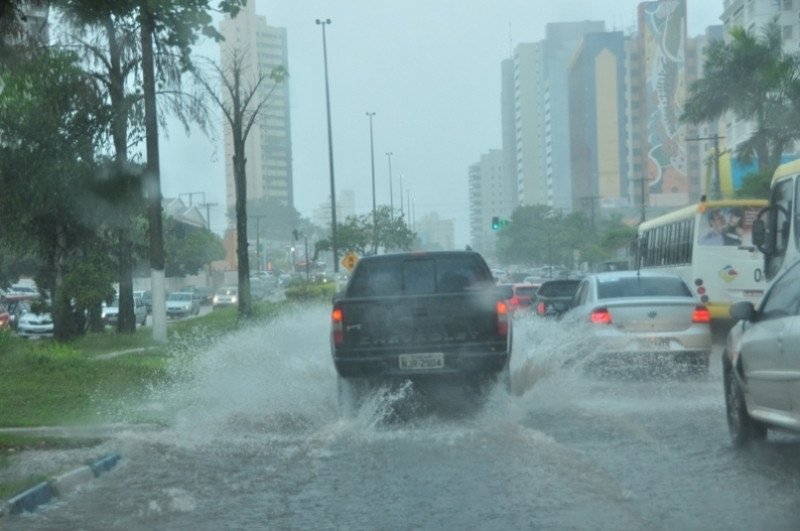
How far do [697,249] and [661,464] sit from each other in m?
20.2

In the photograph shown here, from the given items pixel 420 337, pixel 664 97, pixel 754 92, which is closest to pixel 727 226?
pixel 420 337

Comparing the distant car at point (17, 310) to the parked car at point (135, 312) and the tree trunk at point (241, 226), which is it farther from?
the tree trunk at point (241, 226)

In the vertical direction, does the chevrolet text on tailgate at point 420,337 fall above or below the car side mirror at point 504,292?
below

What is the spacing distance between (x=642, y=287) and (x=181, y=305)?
4424 cm

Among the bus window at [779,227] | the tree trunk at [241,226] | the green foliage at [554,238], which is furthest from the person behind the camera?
the green foliage at [554,238]

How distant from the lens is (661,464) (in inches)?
396

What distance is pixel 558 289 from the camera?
29.6 metres

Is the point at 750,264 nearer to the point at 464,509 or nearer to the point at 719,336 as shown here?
the point at 719,336

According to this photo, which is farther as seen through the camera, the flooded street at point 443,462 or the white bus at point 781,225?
the white bus at point 781,225

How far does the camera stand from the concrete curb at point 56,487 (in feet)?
29.4

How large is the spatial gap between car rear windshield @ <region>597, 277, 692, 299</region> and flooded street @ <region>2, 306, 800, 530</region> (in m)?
1.73

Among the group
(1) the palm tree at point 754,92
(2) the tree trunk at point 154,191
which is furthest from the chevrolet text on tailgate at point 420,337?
(1) the palm tree at point 754,92

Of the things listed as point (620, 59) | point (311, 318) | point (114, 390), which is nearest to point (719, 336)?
point (311, 318)

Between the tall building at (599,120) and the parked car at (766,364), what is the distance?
14792 cm
